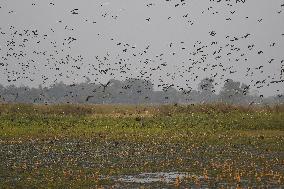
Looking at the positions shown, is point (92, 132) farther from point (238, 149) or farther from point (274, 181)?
point (274, 181)

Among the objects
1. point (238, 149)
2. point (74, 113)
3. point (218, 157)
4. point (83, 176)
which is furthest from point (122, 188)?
point (74, 113)

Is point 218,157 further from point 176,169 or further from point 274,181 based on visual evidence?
point 274,181

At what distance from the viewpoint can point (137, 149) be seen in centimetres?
3000

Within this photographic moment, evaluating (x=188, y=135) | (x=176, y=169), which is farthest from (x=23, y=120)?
(x=176, y=169)

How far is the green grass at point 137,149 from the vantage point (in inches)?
769

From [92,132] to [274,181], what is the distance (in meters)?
27.2

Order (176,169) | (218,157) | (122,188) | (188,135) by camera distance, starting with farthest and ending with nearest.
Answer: (188,135) → (218,157) → (176,169) → (122,188)

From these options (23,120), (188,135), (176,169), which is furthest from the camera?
(23,120)

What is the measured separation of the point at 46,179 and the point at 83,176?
1611 millimetres

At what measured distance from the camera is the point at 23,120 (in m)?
49.5

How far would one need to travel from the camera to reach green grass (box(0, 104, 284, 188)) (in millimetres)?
19531

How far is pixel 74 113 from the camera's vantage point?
208 feet

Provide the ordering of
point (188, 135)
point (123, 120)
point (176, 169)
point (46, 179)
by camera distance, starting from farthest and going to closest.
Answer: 1. point (123, 120)
2. point (188, 135)
3. point (176, 169)
4. point (46, 179)

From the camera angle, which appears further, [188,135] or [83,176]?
[188,135]
